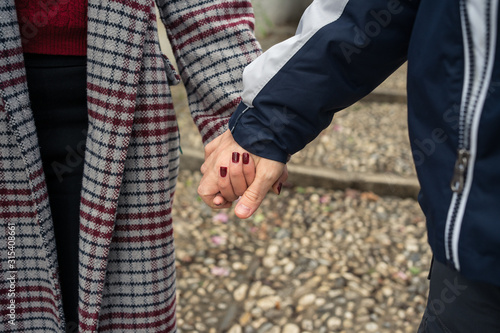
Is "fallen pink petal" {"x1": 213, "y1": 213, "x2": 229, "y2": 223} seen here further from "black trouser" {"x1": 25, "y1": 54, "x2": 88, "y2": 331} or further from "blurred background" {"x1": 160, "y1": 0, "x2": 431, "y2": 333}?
"black trouser" {"x1": 25, "y1": 54, "x2": 88, "y2": 331}

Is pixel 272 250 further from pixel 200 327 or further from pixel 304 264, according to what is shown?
pixel 200 327

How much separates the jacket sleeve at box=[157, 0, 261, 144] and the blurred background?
1.58m

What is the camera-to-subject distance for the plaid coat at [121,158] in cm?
134

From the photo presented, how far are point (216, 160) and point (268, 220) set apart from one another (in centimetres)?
236

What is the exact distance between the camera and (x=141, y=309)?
160cm

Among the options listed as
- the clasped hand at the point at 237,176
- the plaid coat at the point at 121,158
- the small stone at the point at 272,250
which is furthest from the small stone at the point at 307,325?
the clasped hand at the point at 237,176

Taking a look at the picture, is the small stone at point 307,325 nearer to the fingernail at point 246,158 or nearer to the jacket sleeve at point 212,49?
the jacket sleeve at point 212,49

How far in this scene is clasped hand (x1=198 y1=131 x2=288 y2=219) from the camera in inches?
52.6

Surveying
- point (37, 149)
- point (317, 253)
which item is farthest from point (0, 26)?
point (317, 253)

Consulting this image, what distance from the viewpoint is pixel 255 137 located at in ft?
4.23

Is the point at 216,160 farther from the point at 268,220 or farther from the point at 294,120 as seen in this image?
the point at 268,220

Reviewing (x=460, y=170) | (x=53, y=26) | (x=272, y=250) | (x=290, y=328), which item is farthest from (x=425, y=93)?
(x=272, y=250)

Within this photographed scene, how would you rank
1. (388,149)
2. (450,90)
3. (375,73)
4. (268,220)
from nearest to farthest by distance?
(450,90) → (375,73) → (268,220) → (388,149)

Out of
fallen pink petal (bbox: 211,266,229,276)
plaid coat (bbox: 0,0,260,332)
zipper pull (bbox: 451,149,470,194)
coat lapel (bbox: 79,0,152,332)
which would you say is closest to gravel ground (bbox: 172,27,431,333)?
fallen pink petal (bbox: 211,266,229,276)
